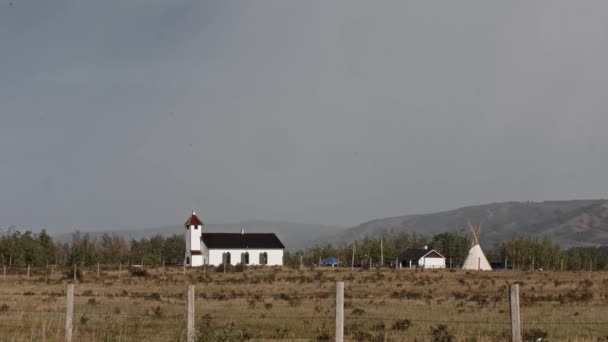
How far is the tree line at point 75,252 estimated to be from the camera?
95750 mm

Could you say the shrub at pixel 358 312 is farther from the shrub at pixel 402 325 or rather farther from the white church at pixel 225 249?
the white church at pixel 225 249

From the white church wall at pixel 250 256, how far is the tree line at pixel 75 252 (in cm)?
1020

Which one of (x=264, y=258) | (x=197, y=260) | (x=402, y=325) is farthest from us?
(x=264, y=258)

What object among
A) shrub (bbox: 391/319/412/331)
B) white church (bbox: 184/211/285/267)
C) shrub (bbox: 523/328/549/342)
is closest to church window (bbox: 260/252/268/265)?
white church (bbox: 184/211/285/267)

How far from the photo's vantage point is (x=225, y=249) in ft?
337

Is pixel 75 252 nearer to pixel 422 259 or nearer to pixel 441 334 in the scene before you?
pixel 422 259

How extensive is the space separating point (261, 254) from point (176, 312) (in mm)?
76452

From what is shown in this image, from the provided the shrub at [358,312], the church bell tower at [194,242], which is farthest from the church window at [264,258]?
the shrub at [358,312]

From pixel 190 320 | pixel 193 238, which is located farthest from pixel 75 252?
pixel 190 320

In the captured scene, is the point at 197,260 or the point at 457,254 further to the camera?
the point at 457,254

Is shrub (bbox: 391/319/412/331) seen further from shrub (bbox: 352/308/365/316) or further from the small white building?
the small white building

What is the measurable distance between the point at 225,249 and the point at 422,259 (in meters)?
30.8

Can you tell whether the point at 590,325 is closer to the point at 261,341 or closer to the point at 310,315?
the point at 310,315

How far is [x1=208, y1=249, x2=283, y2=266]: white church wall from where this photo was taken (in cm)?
10212
